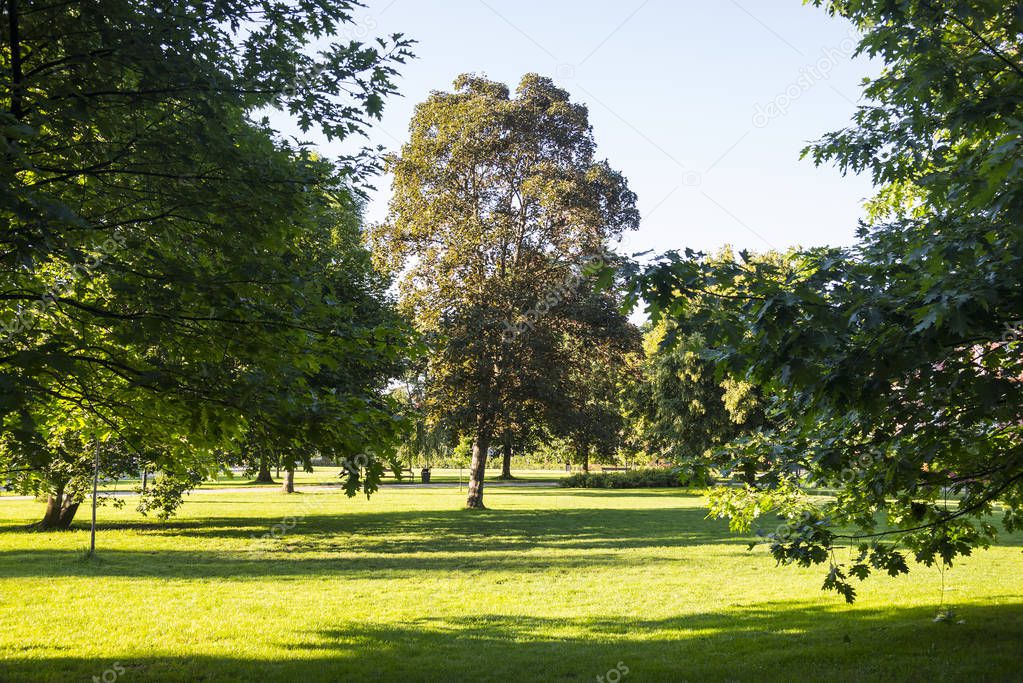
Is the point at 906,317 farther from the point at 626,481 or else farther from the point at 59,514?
the point at 626,481

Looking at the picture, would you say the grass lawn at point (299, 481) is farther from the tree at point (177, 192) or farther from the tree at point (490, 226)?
the tree at point (177, 192)

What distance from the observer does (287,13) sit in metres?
6.64

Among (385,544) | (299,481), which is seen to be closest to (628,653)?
(385,544)

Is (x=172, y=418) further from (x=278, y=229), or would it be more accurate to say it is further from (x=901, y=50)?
(x=901, y=50)

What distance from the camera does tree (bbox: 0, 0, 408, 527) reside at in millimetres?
5512

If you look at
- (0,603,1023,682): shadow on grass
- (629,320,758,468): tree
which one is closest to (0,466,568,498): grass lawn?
(0,603,1023,682): shadow on grass

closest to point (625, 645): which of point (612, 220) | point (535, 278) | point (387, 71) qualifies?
point (387, 71)

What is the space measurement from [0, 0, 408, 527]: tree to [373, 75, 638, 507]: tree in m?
19.9

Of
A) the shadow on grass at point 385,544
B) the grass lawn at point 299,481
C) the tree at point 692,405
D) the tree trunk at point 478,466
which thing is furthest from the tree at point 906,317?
the tree at point 692,405

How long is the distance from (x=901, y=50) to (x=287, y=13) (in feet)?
16.2

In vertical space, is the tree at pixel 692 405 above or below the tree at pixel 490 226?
below

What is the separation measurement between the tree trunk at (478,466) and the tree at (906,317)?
794 inches

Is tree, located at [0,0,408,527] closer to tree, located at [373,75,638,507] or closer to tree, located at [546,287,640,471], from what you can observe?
tree, located at [373,75,638,507]

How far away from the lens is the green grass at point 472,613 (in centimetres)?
759
